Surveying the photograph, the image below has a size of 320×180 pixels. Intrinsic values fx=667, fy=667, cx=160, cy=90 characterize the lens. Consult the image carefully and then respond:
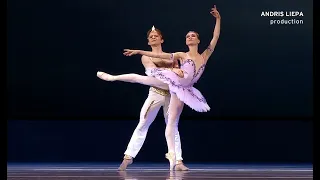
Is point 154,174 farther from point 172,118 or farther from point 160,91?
point 160,91

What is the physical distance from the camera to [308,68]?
26.3ft

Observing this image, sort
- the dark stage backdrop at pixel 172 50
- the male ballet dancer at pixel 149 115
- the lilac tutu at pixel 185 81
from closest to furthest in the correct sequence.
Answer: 1. the lilac tutu at pixel 185 81
2. the male ballet dancer at pixel 149 115
3. the dark stage backdrop at pixel 172 50

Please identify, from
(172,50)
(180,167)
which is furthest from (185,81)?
(172,50)

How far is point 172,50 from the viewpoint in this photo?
7891 mm

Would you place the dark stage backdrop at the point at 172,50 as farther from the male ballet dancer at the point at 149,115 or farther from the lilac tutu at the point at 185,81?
the lilac tutu at the point at 185,81

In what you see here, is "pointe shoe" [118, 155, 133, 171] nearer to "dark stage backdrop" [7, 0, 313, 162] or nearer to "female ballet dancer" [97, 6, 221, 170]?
"female ballet dancer" [97, 6, 221, 170]

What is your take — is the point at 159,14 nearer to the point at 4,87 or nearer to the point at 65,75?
the point at 65,75

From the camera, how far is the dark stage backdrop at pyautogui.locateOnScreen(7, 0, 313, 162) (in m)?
7.95

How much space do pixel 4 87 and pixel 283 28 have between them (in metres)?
6.48

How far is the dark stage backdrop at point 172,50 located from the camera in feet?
26.1

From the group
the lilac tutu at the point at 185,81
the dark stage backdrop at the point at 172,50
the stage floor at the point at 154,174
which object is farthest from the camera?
the dark stage backdrop at the point at 172,50

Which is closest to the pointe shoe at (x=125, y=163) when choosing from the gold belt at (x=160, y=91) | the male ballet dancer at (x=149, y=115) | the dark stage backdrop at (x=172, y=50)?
the male ballet dancer at (x=149, y=115)

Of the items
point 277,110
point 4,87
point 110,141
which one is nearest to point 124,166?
point 110,141

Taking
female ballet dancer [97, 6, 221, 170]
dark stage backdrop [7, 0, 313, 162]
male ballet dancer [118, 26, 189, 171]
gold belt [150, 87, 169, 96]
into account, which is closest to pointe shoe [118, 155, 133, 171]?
male ballet dancer [118, 26, 189, 171]
